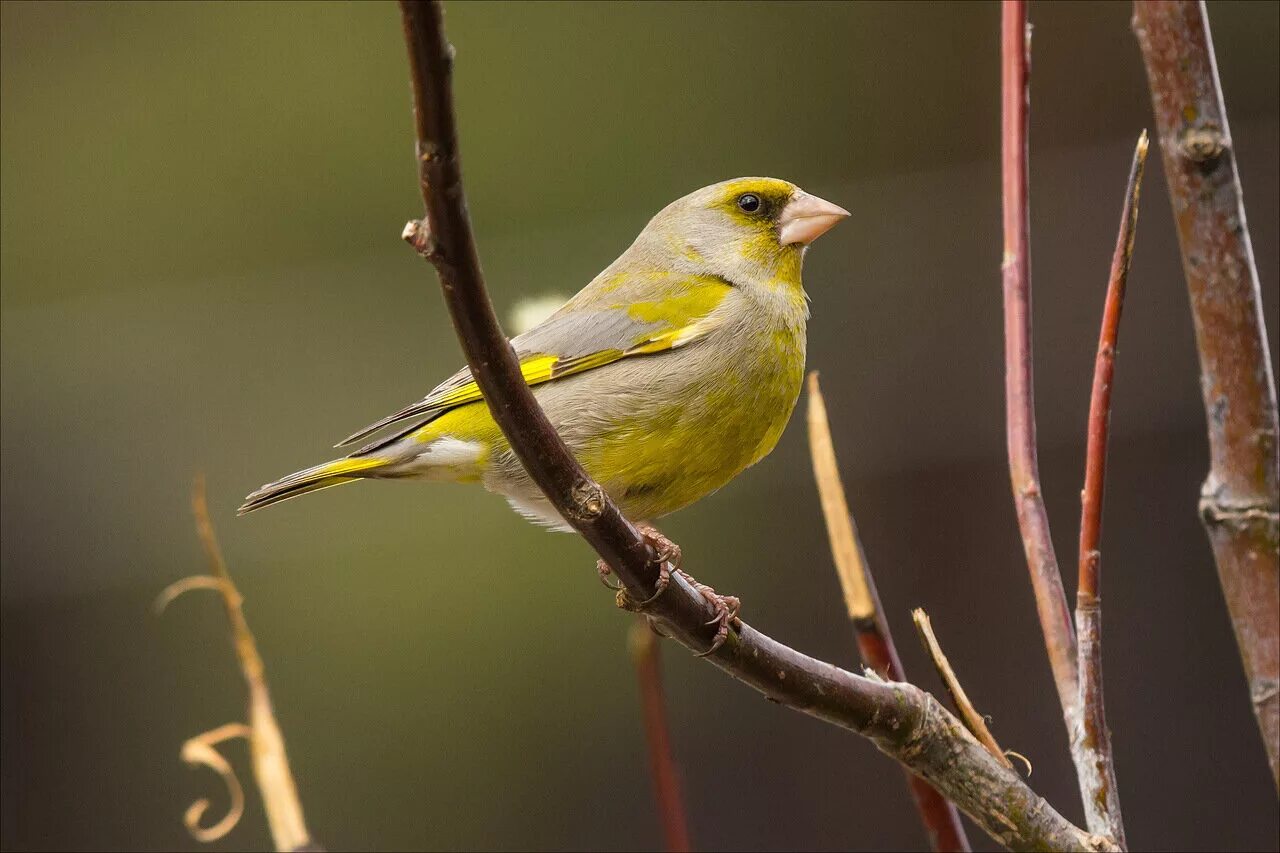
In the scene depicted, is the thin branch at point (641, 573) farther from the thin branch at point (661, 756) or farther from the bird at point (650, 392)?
the bird at point (650, 392)

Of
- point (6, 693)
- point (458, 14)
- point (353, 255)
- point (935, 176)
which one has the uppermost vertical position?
point (458, 14)

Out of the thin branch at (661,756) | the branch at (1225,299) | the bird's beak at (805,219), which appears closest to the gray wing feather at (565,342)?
the bird's beak at (805,219)

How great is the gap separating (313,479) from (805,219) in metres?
1.25

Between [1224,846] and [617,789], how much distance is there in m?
3.17

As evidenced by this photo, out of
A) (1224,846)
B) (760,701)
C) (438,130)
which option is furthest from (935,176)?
(438,130)

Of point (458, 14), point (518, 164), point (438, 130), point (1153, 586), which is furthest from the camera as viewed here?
point (458, 14)

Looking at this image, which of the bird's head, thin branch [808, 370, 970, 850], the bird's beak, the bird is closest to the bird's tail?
the bird

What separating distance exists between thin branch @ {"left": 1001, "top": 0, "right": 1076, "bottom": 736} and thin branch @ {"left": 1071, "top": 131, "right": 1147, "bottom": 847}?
0.24 feet

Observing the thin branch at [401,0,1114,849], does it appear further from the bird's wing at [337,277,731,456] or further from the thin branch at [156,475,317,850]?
the bird's wing at [337,277,731,456]

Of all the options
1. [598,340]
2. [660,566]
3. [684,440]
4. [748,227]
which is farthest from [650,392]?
[660,566]

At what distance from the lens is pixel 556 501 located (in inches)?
62.1

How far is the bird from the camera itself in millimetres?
2701

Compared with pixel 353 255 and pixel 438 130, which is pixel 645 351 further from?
pixel 353 255

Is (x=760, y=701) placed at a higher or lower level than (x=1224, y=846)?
higher
